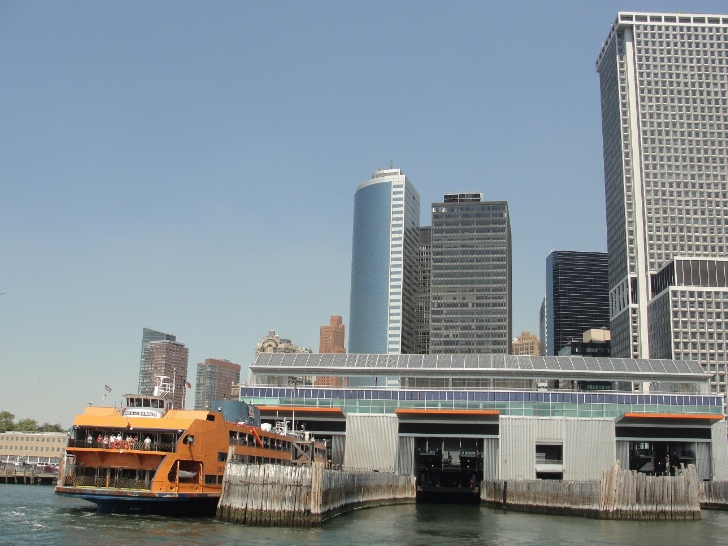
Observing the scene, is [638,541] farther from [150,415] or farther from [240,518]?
[150,415]

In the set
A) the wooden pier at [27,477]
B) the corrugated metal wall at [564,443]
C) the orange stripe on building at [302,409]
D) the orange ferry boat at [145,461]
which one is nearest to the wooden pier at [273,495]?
the orange ferry boat at [145,461]

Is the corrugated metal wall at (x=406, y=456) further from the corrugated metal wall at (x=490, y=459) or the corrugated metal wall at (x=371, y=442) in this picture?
the corrugated metal wall at (x=490, y=459)

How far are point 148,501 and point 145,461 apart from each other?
2851mm

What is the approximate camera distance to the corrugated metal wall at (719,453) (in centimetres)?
9375

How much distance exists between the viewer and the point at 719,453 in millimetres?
94438

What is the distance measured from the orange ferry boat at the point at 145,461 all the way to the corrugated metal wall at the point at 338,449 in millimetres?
35633

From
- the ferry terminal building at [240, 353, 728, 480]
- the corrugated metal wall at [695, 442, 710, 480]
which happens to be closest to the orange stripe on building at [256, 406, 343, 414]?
the ferry terminal building at [240, 353, 728, 480]

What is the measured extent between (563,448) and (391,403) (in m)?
20.3

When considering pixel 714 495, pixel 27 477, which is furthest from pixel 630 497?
pixel 27 477

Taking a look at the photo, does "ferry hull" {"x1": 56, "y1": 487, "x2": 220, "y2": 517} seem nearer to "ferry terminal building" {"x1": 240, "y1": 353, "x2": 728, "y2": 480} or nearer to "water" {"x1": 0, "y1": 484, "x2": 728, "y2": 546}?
"water" {"x1": 0, "y1": 484, "x2": 728, "y2": 546}

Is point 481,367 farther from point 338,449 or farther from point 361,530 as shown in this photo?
point 361,530

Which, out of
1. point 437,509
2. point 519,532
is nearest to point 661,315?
point 437,509

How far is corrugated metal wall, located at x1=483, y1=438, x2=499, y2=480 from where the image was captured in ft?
305

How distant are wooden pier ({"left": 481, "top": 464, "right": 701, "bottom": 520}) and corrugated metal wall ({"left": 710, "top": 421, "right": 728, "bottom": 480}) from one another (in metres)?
26.4
